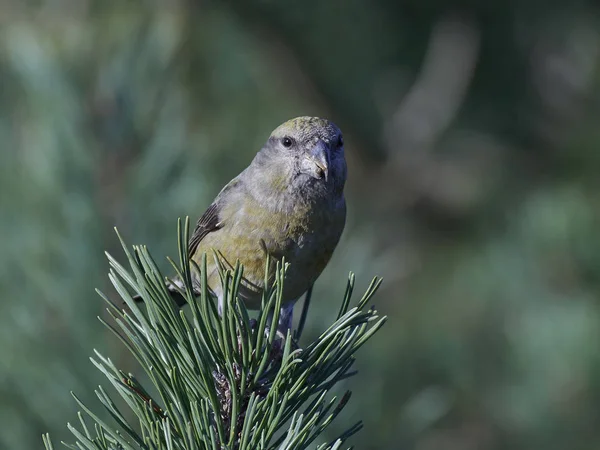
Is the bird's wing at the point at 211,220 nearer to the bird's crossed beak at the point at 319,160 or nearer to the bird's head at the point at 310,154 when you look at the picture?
the bird's head at the point at 310,154

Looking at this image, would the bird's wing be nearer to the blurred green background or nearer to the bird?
the bird

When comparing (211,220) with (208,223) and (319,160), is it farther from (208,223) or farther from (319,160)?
(319,160)

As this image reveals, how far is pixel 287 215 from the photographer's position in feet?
7.41

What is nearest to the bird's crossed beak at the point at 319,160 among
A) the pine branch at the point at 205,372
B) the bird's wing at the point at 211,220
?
the bird's wing at the point at 211,220

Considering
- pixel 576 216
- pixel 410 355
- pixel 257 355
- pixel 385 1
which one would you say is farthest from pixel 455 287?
pixel 257 355

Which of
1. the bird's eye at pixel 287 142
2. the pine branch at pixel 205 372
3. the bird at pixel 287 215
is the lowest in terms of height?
the pine branch at pixel 205 372

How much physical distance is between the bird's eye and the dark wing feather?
0.93 ft

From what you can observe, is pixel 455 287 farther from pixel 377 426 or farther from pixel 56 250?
pixel 56 250

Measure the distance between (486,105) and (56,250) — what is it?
277cm

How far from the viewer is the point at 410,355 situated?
406 cm

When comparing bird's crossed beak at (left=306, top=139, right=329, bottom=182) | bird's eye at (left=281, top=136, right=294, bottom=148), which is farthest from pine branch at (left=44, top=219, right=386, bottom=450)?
bird's eye at (left=281, top=136, right=294, bottom=148)

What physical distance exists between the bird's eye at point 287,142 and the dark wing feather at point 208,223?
0.93ft

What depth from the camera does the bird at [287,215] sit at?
2.20 meters

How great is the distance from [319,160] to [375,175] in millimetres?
2612
